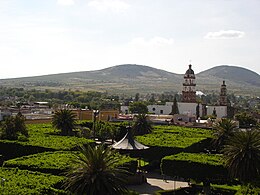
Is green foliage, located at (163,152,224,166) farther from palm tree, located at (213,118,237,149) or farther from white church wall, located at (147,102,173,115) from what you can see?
white church wall, located at (147,102,173,115)

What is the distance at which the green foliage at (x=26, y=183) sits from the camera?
53.9ft

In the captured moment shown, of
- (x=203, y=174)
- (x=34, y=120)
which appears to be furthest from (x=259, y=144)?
(x=34, y=120)

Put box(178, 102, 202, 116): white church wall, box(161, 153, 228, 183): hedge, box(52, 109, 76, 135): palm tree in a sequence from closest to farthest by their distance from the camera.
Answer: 1. box(161, 153, 228, 183): hedge
2. box(52, 109, 76, 135): palm tree
3. box(178, 102, 202, 116): white church wall

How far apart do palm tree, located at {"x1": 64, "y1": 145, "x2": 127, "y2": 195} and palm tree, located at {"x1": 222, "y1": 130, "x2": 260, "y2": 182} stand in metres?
8.87

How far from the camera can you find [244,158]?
25.1 m

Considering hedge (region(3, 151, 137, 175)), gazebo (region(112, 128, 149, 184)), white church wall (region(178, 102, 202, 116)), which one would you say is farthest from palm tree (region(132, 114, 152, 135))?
white church wall (region(178, 102, 202, 116))

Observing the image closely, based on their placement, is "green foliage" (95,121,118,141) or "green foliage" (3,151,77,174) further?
"green foliage" (95,121,118,141)

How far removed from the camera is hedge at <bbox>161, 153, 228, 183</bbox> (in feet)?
86.2

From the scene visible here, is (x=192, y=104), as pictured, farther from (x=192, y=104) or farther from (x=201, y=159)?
(x=201, y=159)

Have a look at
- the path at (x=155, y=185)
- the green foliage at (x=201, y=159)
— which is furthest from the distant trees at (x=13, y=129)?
the green foliage at (x=201, y=159)

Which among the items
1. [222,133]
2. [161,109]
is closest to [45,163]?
[222,133]

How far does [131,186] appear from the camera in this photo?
2938cm

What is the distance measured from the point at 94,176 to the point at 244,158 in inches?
419

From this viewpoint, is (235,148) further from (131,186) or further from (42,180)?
(42,180)
